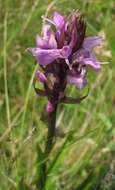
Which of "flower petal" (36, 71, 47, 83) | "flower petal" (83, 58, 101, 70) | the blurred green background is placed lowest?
the blurred green background

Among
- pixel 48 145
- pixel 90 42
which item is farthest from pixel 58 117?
pixel 90 42

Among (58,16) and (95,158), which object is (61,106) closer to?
(95,158)

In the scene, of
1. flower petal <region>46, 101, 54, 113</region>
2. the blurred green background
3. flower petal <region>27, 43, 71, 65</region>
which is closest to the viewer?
flower petal <region>27, 43, 71, 65</region>

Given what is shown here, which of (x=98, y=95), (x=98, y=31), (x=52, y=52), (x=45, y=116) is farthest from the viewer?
(x=98, y=31)

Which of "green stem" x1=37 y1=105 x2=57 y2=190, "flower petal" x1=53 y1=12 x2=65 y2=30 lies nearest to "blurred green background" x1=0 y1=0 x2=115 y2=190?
"green stem" x1=37 y1=105 x2=57 y2=190

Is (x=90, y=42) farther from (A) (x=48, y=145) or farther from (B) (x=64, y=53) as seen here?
(A) (x=48, y=145)

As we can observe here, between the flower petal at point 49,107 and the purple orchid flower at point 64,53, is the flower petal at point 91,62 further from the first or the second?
the flower petal at point 49,107

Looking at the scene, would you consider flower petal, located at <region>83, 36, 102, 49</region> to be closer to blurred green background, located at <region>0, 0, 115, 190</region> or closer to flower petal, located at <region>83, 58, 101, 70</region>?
flower petal, located at <region>83, 58, 101, 70</region>

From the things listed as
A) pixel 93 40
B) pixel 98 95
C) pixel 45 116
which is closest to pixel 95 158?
pixel 98 95
